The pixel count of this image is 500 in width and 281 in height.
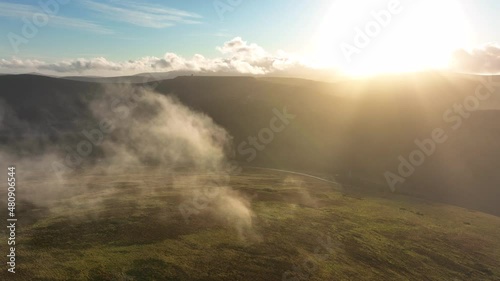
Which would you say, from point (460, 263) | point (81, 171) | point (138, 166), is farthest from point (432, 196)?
point (81, 171)

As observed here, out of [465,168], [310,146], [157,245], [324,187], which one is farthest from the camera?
[310,146]

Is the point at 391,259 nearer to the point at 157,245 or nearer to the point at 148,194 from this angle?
the point at 157,245

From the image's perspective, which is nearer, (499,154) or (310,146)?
(499,154)

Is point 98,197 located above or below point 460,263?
above

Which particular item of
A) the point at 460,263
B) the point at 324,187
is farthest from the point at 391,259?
the point at 324,187

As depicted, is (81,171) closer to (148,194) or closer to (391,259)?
(148,194)

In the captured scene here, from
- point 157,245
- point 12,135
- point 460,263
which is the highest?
point 12,135

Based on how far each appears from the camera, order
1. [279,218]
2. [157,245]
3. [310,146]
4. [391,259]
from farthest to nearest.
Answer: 1. [310,146]
2. [279,218]
3. [391,259]
4. [157,245]
